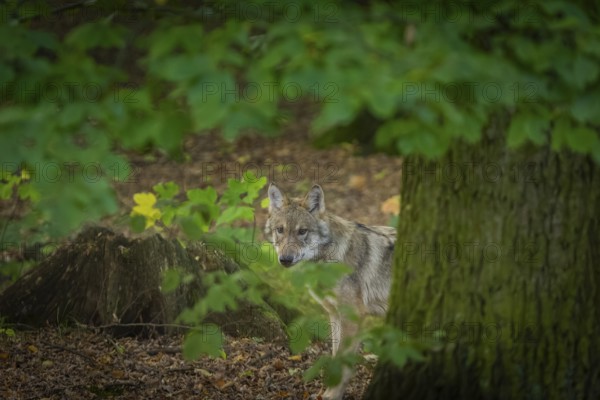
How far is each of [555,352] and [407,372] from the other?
827 millimetres

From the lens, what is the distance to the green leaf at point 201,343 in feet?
12.6

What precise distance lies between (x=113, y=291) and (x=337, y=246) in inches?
79.5

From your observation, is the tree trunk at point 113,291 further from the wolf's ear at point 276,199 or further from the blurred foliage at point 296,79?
the blurred foliage at point 296,79

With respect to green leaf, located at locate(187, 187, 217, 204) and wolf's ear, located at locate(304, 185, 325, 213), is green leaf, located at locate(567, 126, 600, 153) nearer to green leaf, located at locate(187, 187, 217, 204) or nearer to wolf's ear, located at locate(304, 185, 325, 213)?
green leaf, located at locate(187, 187, 217, 204)

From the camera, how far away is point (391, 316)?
15.3 feet

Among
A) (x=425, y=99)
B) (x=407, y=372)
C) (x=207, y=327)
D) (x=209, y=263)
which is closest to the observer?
(x=425, y=99)

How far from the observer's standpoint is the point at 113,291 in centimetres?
657

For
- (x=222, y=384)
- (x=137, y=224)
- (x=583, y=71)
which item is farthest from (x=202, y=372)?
(x=583, y=71)

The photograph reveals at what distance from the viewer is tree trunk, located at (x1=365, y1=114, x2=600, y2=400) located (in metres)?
4.28

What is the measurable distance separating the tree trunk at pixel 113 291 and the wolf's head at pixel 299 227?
636mm

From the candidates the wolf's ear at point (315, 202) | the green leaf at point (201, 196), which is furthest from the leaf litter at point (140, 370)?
the green leaf at point (201, 196)

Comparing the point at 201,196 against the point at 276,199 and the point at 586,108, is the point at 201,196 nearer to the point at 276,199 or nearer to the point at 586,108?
the point at 276,199

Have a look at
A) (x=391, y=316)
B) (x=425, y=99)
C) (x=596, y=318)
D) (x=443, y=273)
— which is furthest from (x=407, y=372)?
(x=425, y=99)

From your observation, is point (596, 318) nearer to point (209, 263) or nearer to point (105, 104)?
point (105, 104)
